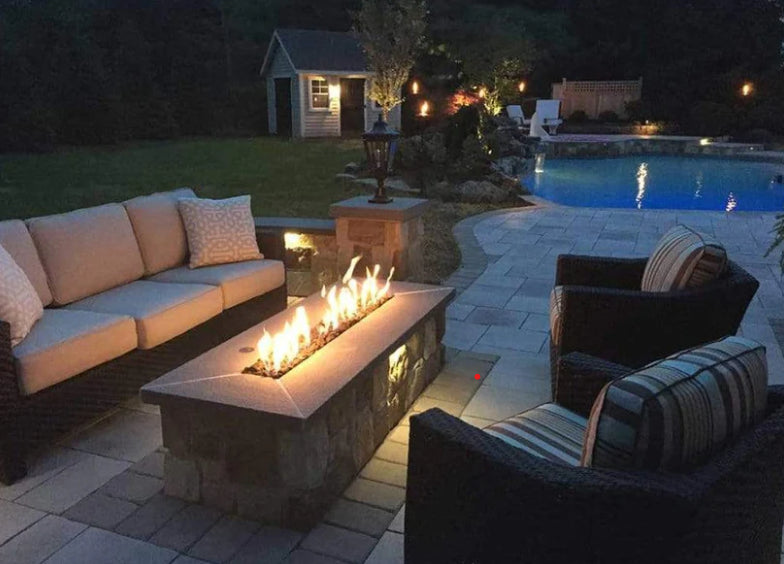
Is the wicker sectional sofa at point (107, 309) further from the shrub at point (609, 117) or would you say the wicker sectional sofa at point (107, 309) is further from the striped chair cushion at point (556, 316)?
the shrub at point (609, 117)

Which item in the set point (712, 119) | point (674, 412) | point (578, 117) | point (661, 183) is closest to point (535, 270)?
point (674, 412)

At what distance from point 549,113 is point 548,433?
22369 millimetres

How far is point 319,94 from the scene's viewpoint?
71.6 feet

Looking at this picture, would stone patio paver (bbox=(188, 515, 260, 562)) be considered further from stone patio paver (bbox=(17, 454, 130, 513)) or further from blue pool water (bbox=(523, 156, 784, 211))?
blue pool water (bbox=(523, 156, 784, 211))

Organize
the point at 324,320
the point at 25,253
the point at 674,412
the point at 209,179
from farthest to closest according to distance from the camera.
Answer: the point at 209,179, the point at 25,253, the point at 324,320, the point at 674,412

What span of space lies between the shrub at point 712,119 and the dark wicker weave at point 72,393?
74.0 feet

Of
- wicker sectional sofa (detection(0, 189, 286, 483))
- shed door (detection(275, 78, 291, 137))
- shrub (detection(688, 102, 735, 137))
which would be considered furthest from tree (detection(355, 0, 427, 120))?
shrub (detection(688, 102, 735, 137))

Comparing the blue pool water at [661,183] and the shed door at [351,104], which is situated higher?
the shed door at [351,104]

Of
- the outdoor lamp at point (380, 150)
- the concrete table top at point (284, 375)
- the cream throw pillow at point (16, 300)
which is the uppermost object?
the outdoor lamp at point (380, 150)

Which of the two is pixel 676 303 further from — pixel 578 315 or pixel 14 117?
pixel 14 117

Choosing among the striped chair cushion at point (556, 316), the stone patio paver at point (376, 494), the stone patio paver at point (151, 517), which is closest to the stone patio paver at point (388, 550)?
the stone patio paver at point (376, 494)

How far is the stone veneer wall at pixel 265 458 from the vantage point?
2404 mm

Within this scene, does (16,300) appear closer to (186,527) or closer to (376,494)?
(186,527)

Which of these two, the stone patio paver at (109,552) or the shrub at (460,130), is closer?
the stone patio paver at (109,552)
